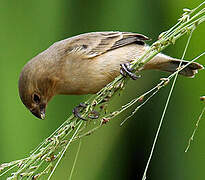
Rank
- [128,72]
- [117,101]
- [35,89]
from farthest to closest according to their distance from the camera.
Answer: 1. [117,101]
2. [35,89]
3. [128,72]

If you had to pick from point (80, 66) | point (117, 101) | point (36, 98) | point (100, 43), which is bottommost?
point (117, 101)

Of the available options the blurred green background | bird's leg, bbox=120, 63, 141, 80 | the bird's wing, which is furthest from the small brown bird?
bird's leg, bbox=120, 63, 141, 80

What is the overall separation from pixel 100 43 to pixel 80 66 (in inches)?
12.4

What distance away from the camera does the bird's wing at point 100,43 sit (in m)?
3.33

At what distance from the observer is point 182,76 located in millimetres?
3520

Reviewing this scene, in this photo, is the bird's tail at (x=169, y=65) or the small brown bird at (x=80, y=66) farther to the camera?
the bird's tail at (x=169, y=65)

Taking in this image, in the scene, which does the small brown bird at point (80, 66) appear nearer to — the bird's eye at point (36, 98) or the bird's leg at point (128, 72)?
the bird's eye at point (36, 98)

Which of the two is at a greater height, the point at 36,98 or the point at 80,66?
the point at 80,66

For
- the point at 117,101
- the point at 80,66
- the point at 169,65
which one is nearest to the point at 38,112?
the point at 80,66

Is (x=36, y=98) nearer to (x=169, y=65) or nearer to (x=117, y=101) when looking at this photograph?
(x=117, y=101)

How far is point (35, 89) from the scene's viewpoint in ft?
10.5

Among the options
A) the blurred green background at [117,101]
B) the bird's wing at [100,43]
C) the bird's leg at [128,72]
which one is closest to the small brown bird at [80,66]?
the bird's wing at [100,43]

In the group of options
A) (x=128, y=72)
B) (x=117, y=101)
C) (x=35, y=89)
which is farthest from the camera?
(x=117, y=101)

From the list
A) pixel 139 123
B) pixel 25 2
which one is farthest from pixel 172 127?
pixel 25 2
